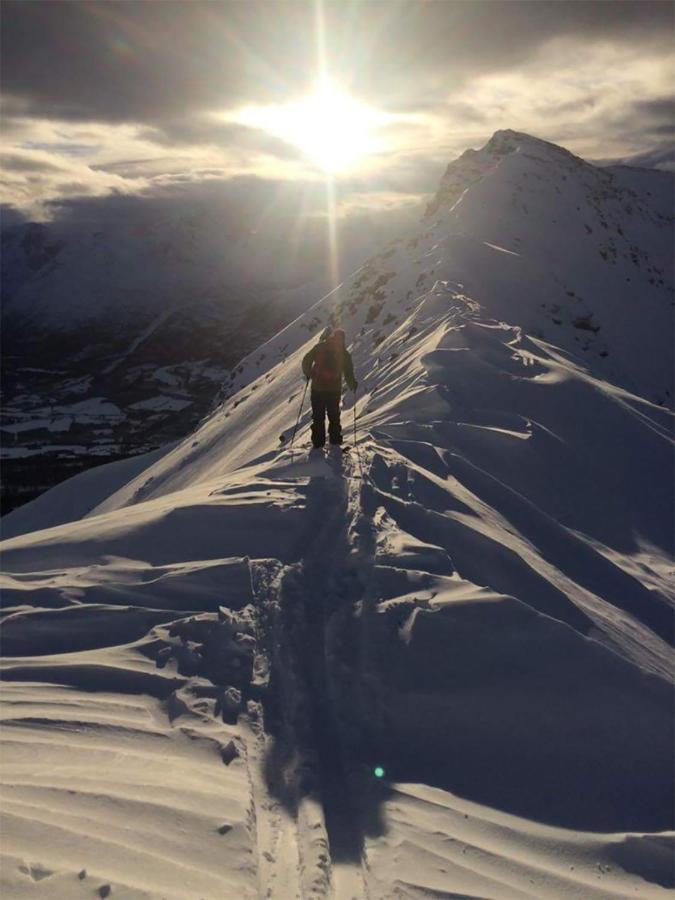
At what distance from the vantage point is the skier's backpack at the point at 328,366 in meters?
14.2

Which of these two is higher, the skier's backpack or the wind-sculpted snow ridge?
the skier's backpack

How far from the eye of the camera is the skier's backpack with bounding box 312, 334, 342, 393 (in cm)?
1416

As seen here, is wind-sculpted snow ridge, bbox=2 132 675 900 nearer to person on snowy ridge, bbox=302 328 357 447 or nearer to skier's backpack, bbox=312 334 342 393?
person on snowy ridge, bbox=302 328 357 447

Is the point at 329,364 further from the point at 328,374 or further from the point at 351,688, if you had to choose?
the point at 351,688

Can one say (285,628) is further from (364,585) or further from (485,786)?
(485,786)

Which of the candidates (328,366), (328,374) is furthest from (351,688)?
(328,366)

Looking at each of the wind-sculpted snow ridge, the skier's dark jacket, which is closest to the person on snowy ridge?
the skier's dark jacket

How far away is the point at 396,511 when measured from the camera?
10812 mm

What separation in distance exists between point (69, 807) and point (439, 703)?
338 cm

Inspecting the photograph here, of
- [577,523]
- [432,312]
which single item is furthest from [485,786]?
[432,312]

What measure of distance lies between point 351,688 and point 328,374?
7.94 meters

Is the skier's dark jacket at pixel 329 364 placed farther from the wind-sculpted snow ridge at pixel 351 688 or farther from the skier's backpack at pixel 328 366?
the wind-sculpted snow ridge at pixel 351 688

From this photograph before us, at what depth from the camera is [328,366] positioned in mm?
14227

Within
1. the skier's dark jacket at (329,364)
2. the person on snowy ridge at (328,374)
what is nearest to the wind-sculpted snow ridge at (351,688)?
the person on snowy ridge at (328,374)
